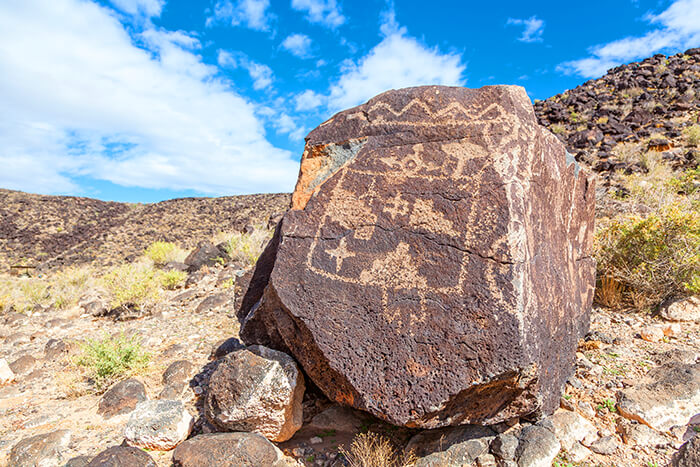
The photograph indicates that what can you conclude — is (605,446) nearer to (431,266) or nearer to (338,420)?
(431,266)

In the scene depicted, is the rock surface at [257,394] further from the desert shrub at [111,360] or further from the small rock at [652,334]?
the small rock at [652,334]

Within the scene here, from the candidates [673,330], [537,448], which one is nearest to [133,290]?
[537,448]

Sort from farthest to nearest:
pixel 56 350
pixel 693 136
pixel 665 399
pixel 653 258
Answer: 1. pixel 693 136
2. pixel 56 350
3. pixel 653 258
4. pixel 665 399

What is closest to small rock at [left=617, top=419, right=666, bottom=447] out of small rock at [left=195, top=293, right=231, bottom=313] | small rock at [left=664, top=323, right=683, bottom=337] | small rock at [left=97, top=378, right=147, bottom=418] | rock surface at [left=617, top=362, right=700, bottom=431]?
rock surface at [left=617, top=362, right=700, bottom=431]

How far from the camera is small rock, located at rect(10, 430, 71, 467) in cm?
268

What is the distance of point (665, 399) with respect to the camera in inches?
104

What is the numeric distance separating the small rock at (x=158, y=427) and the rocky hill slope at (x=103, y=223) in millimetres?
16916

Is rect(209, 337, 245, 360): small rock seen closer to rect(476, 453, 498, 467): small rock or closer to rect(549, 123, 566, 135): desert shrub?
rect(476, 453, 498, 467): small rock

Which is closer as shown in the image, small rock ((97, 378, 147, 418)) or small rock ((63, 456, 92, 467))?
small rock ((63, 456, 92, 467))

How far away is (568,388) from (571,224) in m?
1.36

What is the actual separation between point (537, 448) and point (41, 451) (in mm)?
3239

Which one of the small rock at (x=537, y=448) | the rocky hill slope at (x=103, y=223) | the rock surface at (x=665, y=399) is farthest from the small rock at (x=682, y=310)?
the rocky hill slope at (x=103, y=223)

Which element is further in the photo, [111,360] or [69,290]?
[69,290]

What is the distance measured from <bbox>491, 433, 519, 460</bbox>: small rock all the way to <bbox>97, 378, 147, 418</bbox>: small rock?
9.16 feet
